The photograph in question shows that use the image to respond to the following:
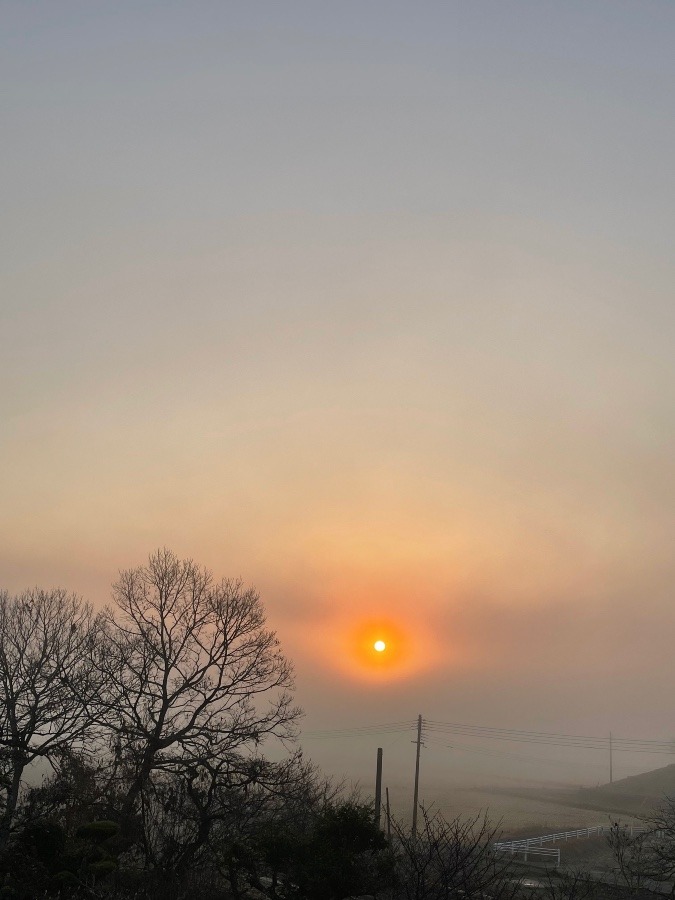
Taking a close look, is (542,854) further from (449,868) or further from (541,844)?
(449,868)

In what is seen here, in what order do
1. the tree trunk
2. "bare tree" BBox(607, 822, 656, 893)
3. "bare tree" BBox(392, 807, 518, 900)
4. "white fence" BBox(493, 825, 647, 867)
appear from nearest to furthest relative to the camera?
"bare tree" BBox(392, 807, 518, 900)
the tree trunk
"bare tree" BBox(607, 822, 656, 893)
"white fence" BBox(493, 825, 647, 867)

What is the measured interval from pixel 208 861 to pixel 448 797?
118933 mm

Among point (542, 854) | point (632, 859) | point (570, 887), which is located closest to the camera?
point (570, 887)

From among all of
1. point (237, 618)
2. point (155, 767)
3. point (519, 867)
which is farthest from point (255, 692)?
point (519, 867)

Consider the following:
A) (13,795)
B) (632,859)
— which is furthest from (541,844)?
(13,795)

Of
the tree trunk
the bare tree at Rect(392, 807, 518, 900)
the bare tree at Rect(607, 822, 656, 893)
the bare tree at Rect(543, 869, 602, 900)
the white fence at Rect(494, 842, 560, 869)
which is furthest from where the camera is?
the white fence at Rect(494, 842, 560, 869)

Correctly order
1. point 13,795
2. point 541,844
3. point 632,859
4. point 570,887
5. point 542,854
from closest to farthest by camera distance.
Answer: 1. point 570,887
2. point 13,795
3. point 632,859
4. point 542,854
5. point 541,844

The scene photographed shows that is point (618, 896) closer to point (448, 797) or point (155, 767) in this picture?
point (155, 767)

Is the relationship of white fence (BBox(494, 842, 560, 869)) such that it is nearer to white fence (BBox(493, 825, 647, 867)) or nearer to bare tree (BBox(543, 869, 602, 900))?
white fence (BBox(493, 825, 647, 867))

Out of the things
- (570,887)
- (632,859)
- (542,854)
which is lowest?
(542,854)

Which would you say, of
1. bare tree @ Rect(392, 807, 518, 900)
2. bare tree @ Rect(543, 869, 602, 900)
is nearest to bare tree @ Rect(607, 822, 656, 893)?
bare tree @ Rect(543, 869, 602, 900)

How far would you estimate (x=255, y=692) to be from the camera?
1470 inches

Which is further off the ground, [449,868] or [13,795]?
[13,795]

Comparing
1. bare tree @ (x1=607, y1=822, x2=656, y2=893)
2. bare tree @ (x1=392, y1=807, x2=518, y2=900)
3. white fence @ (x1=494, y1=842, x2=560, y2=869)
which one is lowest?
white fence @ (x1=494, y1=842, x2=560, y2=869)
